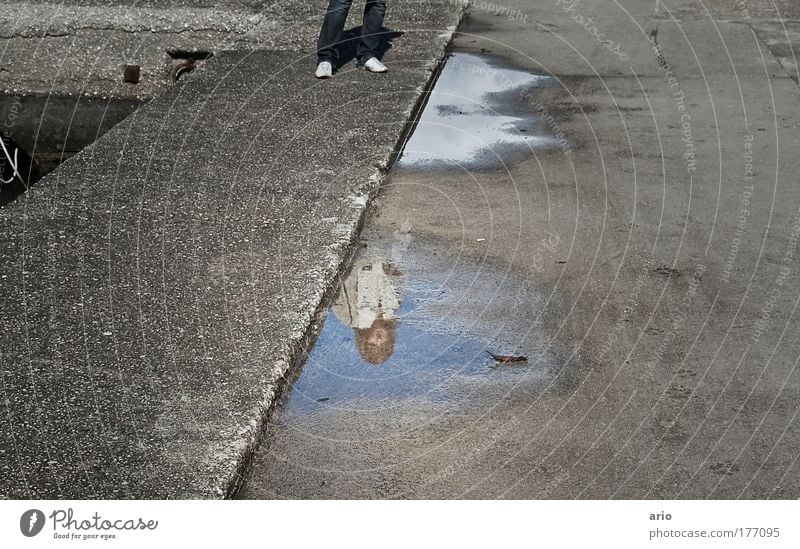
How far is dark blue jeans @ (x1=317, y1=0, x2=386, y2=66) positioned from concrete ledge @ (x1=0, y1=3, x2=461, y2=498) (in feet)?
1.48

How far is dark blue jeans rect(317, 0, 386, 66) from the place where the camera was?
6.86 m

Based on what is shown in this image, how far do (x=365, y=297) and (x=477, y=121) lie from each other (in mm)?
2468

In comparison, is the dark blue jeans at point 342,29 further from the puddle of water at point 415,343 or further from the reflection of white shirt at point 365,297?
the reflection of white shirt at point 365,297

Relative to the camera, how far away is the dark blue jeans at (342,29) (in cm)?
686

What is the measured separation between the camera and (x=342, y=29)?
7.02 meters

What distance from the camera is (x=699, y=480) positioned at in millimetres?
2986

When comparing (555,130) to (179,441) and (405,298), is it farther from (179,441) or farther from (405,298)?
(179,441)

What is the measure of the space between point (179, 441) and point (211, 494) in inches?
10.3

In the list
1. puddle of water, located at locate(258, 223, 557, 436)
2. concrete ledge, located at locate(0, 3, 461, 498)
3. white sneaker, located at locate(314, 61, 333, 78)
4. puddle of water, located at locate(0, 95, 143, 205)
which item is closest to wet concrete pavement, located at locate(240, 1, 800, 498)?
puddle of water, located at locate(258, 223, 557, 436)

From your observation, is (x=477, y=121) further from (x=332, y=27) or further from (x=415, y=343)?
(x=415, y=343)

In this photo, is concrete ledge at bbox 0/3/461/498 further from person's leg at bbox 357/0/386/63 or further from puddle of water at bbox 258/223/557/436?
person's leg at bbox 357/0/386/63

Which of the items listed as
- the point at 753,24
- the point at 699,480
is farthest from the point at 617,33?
the point at 699,480

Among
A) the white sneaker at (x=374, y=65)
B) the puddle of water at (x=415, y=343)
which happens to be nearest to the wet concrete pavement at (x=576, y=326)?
the puddle of water at (x=415, y=343)
